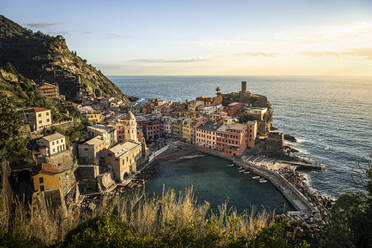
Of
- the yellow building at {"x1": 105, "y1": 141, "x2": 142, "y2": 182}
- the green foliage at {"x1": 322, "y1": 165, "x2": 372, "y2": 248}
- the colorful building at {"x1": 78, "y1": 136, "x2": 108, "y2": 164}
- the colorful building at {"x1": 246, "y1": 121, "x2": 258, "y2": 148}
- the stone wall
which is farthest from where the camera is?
the colorful building at {"x1": 246, "y1": 121, "x2": 258, "y2": 148}

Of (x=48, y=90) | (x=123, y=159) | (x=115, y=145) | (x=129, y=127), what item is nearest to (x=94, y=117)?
(x=129, y=127)

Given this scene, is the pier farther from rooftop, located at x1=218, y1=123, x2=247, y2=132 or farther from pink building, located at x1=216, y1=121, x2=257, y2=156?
rooftop, located at x1=218, y1=123, x2=247, y2=132

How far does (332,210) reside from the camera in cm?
2070

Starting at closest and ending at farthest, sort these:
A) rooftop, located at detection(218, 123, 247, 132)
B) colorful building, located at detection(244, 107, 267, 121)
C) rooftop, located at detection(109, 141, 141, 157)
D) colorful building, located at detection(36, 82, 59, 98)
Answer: rooftop, located at detection(109, 141, 141, 157) → rooftop, located at detection(218, 123, 247, 132) → colorful building, located at detection(36, 82, 59, 98) → colorful building, located at detection(244, 107, 267, 121)

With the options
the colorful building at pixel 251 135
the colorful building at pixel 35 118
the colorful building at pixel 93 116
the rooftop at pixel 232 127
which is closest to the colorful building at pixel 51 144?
the colorful building at pixel 35 118

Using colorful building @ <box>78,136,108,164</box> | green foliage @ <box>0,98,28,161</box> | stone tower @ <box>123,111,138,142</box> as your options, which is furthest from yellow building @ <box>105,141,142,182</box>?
green foliage @ <box>0,98,28,161</box>

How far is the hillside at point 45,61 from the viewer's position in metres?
92.6

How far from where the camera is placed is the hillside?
9256 cm

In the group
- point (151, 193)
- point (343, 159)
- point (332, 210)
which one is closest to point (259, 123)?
point (343, 159)

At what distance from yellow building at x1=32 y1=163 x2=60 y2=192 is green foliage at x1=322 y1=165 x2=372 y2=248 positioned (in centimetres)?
3145

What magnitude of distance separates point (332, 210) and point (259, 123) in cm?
4211

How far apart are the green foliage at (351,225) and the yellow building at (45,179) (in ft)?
103

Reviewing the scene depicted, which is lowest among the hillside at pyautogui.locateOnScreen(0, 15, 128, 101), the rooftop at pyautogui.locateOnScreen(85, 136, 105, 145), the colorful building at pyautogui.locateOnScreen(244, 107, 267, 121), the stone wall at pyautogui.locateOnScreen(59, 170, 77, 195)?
the stone wall at pyautogui.locateOnScreen(59, 170, 77, 195)

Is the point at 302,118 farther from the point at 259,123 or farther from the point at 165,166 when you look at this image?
the point at 165,166
